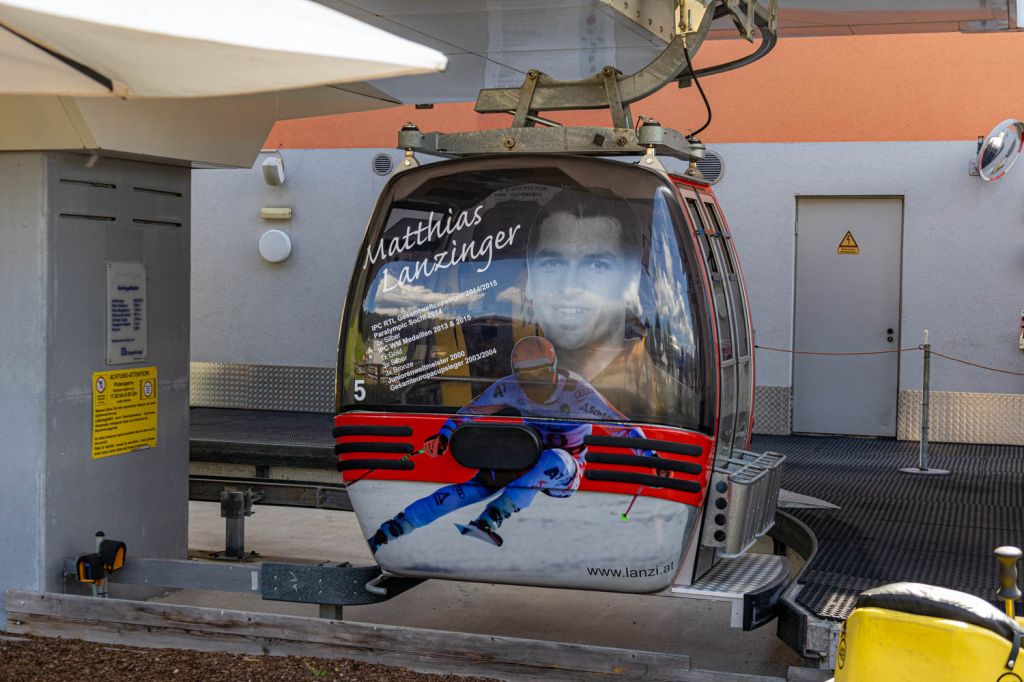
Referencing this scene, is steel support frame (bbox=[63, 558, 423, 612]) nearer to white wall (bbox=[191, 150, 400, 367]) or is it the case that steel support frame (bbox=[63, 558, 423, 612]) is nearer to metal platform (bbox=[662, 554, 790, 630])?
metal platform (bbox=[662, 554, 790, 630])

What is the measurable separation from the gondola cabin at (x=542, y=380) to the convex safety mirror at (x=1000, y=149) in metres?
6.30

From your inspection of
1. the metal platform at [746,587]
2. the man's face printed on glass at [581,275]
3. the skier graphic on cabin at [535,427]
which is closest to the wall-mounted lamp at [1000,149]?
the metal platform at [746,587]

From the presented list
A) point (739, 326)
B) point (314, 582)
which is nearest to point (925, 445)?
point (739, 326)

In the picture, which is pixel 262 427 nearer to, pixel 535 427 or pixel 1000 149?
pixel 535 427

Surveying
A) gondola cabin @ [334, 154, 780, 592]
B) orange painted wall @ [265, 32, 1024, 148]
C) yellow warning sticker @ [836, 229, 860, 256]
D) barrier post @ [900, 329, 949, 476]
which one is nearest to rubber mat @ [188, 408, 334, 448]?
gondola cabin @ [334, 154, 780, 592]

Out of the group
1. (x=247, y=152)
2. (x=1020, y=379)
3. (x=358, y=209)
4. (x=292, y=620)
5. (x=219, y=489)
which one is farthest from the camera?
(x=358, y=209)

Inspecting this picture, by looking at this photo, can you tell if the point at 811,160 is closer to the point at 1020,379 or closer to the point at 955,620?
the point at 1020,379

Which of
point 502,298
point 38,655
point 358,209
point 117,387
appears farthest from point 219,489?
point 358,209

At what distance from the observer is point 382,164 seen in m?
13.2

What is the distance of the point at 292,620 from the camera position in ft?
18.9

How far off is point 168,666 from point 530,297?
2316mm

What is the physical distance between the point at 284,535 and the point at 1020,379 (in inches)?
261

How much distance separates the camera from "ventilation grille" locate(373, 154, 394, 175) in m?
13.1

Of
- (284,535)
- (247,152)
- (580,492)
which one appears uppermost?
(247,152)
